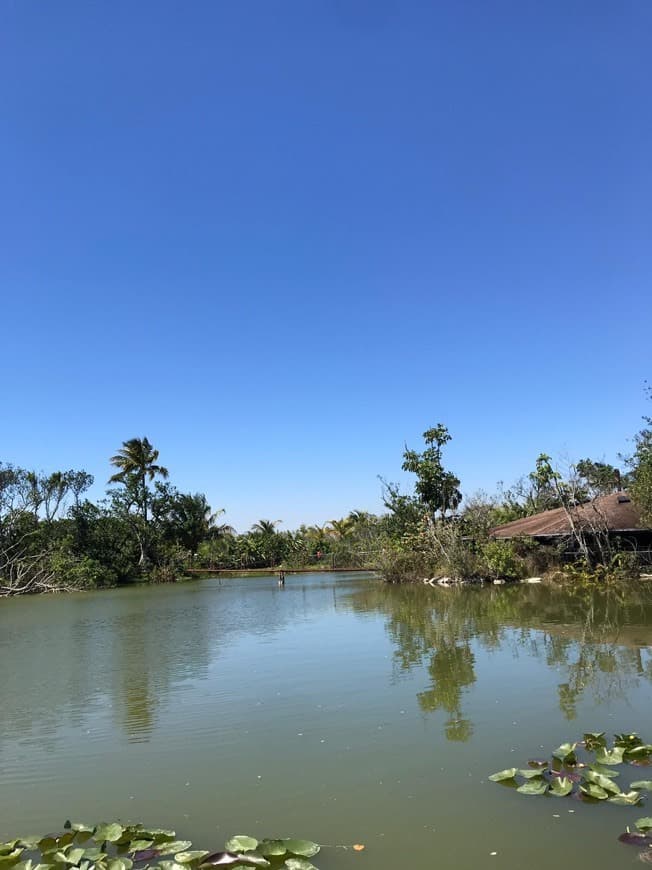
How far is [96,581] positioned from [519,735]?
31.2 meters

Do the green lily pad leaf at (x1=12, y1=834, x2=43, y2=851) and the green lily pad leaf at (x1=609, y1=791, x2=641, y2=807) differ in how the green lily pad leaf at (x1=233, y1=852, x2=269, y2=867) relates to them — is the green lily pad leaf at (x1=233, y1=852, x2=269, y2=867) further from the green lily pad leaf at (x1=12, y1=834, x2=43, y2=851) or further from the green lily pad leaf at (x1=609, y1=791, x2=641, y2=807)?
the green lily pad leaf at (x1=609, y1=791, x2=641, y2=807)

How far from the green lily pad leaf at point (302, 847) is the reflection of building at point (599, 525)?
20375 mm

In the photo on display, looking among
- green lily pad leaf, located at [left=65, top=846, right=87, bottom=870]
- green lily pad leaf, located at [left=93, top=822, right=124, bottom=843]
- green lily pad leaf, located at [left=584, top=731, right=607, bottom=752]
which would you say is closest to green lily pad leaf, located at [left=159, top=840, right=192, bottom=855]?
green lily pad leaf, located at [left=93, top=822, right=124, bottom=843]

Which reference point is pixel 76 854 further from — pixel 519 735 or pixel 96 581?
pixel 96 581

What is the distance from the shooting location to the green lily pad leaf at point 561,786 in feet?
15.3

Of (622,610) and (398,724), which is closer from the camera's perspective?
(398,724)

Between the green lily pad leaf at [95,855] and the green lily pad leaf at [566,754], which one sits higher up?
the green lily pad leaf at [95,855]

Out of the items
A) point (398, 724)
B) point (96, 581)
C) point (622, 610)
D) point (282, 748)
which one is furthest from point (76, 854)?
point (96, 581)

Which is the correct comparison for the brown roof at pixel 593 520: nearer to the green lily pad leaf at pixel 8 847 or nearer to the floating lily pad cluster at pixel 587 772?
the floating lily pad cluster at pixel 587 772

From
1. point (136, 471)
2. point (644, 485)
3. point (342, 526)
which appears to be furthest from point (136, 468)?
point (644, 485)

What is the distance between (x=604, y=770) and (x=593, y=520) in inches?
772

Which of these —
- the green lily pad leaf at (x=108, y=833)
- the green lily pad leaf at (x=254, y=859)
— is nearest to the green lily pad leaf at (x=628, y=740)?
the green lily pad leaf at (x=254, y=859)

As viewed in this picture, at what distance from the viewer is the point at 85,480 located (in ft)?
129

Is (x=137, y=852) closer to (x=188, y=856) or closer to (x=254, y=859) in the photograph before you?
(x=188, y=856)
